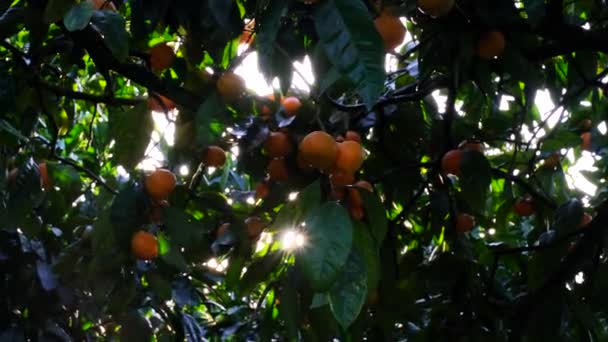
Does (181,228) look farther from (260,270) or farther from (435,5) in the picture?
(435,5)

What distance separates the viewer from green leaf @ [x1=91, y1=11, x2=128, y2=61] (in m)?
1.28

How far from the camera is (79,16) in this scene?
1.22m

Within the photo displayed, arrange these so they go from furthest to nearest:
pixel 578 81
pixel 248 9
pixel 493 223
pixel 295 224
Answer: pixel 493 223 → pixel 578 81 → pixel 248 9 → pixel 295 224

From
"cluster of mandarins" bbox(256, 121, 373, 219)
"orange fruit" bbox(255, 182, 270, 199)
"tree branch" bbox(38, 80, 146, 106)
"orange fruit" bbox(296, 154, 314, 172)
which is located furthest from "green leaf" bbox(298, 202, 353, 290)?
"tree branch" bbox(38, 80, 146, 106)

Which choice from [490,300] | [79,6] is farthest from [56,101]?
[490,300]

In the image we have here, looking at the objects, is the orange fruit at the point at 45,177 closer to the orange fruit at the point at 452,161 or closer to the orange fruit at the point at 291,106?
the orange fruit at the point at 291,106

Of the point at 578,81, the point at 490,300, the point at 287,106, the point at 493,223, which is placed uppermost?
the point at 578,81

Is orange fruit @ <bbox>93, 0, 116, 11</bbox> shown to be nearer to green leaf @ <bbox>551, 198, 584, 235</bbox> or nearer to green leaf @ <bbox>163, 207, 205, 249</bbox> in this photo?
green leaf @ <bbox>163, 207, 205, 249</bbox>

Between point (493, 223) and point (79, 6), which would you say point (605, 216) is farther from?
point (79, 6)

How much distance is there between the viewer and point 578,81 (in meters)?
1.99

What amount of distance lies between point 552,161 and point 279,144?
1.02 meters

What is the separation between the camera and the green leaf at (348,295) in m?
1.03

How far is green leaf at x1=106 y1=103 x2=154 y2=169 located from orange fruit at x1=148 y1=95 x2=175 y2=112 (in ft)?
0.04

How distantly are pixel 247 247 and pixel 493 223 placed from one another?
884 mm
